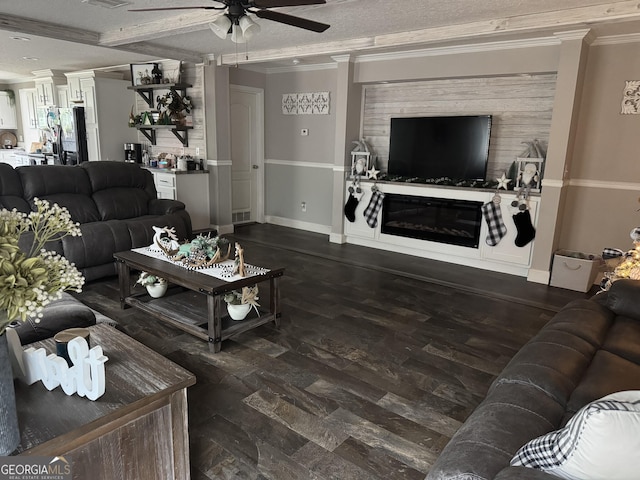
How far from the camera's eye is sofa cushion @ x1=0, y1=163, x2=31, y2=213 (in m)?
4.18

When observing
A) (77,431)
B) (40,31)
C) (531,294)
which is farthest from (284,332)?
(40,31)

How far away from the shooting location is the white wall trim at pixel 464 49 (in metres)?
4.46

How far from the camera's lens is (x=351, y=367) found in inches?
114

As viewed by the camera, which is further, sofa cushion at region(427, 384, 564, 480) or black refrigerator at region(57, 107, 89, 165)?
black refrigerator at region(57, 107, 89, 165)

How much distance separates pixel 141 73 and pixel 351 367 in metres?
6.01

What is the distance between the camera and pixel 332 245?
20.0 feet

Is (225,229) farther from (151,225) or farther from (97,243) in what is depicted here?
(97,243)

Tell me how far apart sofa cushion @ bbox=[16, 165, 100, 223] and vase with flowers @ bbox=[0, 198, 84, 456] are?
3527 millimetres

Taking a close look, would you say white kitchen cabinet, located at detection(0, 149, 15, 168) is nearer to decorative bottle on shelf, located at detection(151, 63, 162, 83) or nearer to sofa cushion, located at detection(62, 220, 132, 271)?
decorative bottle on shelf, located at detection(151, 63, 162, 83)

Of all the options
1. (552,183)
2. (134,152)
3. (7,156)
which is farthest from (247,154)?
(7,156)

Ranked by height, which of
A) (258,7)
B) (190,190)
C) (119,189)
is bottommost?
(190,190)

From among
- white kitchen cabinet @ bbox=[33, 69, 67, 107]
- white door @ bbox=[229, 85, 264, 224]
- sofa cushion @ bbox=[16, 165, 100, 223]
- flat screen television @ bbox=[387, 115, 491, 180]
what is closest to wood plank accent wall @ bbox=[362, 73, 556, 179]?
flat screen television @ bbox=[387, 115, 491, 180]

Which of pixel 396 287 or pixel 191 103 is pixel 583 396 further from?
pixel 191 103

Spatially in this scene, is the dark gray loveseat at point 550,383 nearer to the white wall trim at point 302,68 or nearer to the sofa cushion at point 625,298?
the sofa cushion at point 625,298
